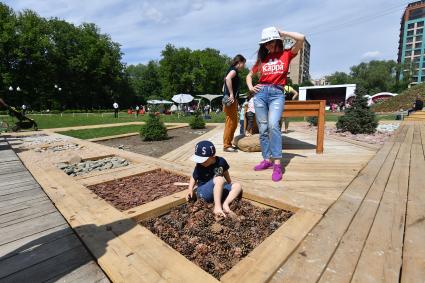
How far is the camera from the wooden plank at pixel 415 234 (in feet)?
4.51

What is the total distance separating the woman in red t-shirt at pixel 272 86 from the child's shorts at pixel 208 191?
3.00ft

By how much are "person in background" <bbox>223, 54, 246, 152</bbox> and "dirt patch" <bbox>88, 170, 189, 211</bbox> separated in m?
1.89

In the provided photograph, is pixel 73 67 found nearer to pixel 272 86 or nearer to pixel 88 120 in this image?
pixel 88 120

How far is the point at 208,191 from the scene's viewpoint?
100.0 inches

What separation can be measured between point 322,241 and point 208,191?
3.78 ft

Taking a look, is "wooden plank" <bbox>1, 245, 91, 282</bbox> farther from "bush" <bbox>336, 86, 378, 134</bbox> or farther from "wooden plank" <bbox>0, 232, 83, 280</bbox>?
"bush" <bbox>336, 86, 378, 134</bbox>

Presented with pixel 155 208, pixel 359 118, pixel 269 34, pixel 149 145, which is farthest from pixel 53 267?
pixel 359 118

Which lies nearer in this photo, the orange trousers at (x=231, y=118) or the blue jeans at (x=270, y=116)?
the blue jeans at (x=270, y=116)

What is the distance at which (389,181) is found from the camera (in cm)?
292

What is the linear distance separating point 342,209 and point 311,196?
1.17ft

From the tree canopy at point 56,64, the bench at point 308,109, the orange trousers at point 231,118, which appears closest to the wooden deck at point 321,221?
the bench at point 308,109

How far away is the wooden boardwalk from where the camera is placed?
1.45m

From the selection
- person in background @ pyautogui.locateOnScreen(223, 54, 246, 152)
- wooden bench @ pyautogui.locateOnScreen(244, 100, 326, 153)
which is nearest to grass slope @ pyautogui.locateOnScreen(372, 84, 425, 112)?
wooden bench @ pyautogui.locateOnScreen(244, 100, 326, 153)

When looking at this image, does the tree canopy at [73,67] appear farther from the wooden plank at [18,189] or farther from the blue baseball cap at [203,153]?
the blue baseball cap at [203,153]
